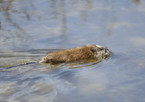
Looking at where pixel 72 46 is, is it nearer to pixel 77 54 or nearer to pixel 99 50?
pixel 77 54

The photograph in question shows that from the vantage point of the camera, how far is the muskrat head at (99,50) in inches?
281

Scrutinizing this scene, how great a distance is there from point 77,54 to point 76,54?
0.03m

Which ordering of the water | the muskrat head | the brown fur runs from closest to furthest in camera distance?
1. the water
2. the brown fur
3. the muskrat head

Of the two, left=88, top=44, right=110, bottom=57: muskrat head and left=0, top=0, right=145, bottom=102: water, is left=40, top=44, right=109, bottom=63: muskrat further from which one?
left=0, top=0, right=145, bottom=102: water

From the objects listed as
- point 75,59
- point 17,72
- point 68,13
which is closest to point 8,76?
point 17,72

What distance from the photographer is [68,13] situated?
10.0m

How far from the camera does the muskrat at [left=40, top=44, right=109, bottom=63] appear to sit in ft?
22.2

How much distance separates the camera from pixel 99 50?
7172 millimetres

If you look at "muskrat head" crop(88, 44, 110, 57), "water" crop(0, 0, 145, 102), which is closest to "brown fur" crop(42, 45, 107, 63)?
"muskrat head" crop(88, 44, 110, 57)

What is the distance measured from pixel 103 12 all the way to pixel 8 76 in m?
5.22

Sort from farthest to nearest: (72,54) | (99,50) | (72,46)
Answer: (72,46) → (99,50) → (72,54)

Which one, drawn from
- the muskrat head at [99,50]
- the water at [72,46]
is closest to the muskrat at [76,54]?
the muskrat head at [99,50]

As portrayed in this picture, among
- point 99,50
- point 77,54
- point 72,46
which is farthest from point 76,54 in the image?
point 72,46

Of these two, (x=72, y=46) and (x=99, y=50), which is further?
(x=72, y=46)
